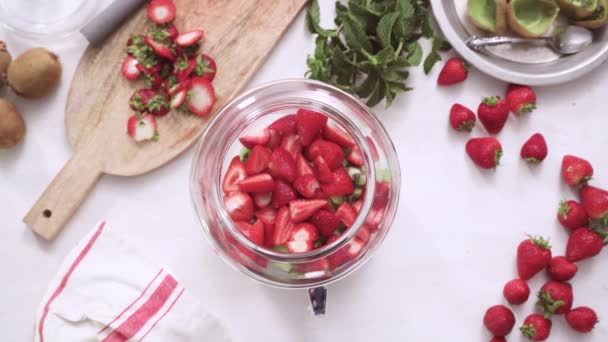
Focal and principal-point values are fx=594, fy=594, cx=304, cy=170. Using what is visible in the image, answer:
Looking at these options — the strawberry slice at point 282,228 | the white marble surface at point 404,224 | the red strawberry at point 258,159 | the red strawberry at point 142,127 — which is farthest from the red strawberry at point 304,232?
the red strawberry at point 142,127

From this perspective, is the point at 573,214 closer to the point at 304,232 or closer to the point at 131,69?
the point at 304,232

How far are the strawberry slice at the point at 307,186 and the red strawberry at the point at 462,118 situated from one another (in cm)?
34

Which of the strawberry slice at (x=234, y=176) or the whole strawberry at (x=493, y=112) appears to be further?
the whole strawberry at (x=493, y=112)

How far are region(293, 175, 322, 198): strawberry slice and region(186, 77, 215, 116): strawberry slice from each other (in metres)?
0.26

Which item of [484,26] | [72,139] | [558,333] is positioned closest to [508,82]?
[484,26]

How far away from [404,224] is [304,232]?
0.94 feet

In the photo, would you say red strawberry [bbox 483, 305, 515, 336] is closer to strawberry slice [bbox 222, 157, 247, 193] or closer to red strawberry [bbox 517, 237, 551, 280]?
red strawberry [bbox 517, 237, 551, 280]

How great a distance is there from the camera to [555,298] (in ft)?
3.84

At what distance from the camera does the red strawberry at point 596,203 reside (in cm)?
115

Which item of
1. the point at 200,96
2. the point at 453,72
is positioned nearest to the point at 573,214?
the point at 453,72

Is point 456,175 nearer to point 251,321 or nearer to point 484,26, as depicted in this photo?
point 484,26

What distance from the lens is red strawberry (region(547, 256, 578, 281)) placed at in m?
1.17

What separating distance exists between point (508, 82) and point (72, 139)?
33.9 inches

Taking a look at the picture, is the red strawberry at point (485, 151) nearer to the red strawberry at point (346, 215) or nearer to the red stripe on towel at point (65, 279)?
the red strawberry at point (346, 215)
